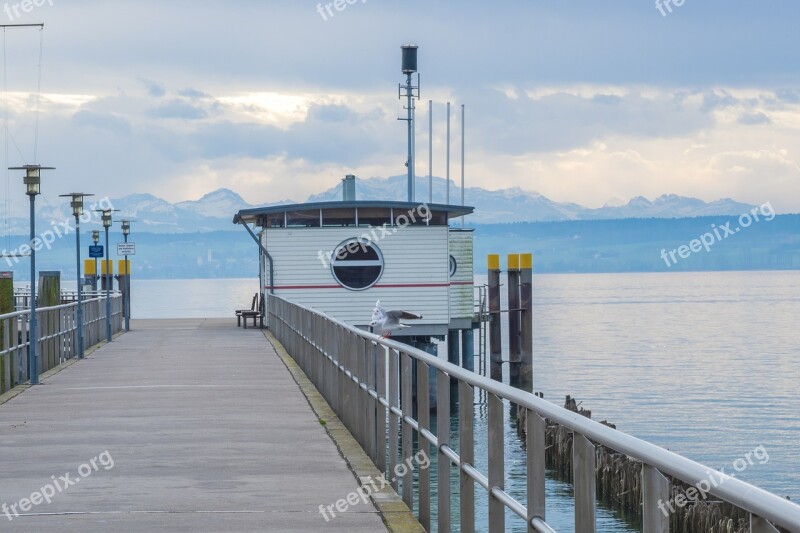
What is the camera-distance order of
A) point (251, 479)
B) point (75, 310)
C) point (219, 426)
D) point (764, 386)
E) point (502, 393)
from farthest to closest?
point (764, 386) < point (75, 310) < point (219, 426) < point (251, 479) < point (502, 393)

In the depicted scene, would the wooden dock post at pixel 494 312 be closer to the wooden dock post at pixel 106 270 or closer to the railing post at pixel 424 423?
the wooden dock post at pixel 106 270

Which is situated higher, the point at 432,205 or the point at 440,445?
the point at 432,205

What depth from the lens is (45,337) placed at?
21.2 metres

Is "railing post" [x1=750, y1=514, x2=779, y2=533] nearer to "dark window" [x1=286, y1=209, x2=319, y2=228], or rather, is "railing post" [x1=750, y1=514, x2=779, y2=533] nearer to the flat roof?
the flat roof

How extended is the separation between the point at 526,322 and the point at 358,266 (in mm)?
10796

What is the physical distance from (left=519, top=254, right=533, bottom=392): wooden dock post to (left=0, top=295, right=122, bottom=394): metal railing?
18254mm

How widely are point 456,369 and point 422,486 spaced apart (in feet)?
5.19

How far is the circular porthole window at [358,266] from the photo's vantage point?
3650 cm

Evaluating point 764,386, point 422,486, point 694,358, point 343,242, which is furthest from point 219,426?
point 694,358

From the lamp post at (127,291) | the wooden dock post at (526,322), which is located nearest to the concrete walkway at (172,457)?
the lamp post at (127,291)

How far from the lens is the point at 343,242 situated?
36531 millimetres

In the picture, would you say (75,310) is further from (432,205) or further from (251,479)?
(251,479)

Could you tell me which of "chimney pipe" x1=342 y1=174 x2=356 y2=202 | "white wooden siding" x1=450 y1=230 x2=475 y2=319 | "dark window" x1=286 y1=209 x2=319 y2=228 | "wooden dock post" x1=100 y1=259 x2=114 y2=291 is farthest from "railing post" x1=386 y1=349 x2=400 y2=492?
"chimney pipe" x1=342 y1=174 x2=356 y2=202

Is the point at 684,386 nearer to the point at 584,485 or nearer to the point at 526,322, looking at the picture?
the point at 526,322
